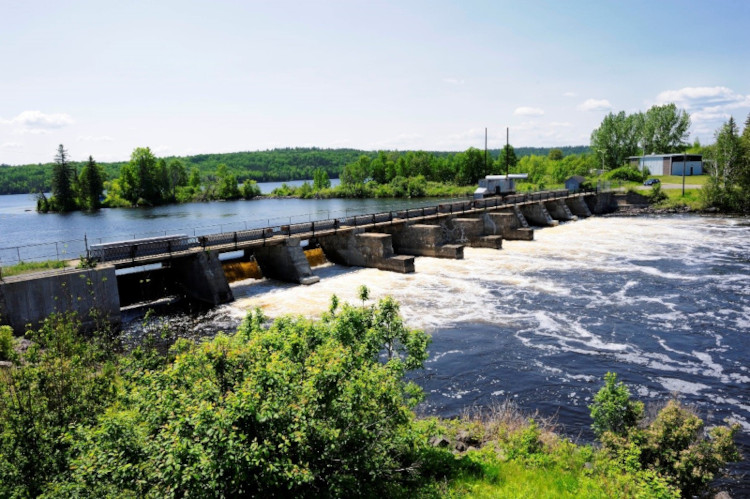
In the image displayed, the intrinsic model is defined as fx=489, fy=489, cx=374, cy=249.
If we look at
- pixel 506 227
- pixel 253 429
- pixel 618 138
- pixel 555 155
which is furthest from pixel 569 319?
pixel 555 155

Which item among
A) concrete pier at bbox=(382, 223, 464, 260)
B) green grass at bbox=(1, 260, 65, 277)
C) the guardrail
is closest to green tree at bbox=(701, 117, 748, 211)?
the guardrail

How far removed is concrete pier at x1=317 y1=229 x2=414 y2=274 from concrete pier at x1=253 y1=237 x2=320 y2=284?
492 cm

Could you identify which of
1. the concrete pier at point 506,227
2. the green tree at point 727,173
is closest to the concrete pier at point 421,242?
the concrete pier at point 506,227

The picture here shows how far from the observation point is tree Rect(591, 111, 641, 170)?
415 ft

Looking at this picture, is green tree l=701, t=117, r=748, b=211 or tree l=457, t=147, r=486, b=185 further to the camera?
tree l=457, t=147, r=486, b=185

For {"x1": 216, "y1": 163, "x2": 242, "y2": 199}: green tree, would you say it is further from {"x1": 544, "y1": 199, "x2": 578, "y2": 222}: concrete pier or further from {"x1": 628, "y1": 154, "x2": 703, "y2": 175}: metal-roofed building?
{"x1": 628, "y1": 154, "x2": 703, "y2": 175}: metal-roofed building

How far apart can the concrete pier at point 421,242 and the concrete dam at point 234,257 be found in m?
0.09

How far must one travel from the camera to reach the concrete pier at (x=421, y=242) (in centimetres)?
4225

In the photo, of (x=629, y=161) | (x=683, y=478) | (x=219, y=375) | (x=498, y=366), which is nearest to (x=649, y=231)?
(x=498, y=366)

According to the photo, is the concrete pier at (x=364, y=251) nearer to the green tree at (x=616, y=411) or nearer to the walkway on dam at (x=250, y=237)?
the walkway on dam at (x=250, y=237)

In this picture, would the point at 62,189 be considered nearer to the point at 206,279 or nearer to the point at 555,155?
the point at 206,279

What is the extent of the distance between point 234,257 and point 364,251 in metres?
10.7

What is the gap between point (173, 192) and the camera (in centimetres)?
13500

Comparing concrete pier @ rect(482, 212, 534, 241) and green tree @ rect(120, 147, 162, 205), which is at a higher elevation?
green tree @ rect(120, 147, 162, 205)
